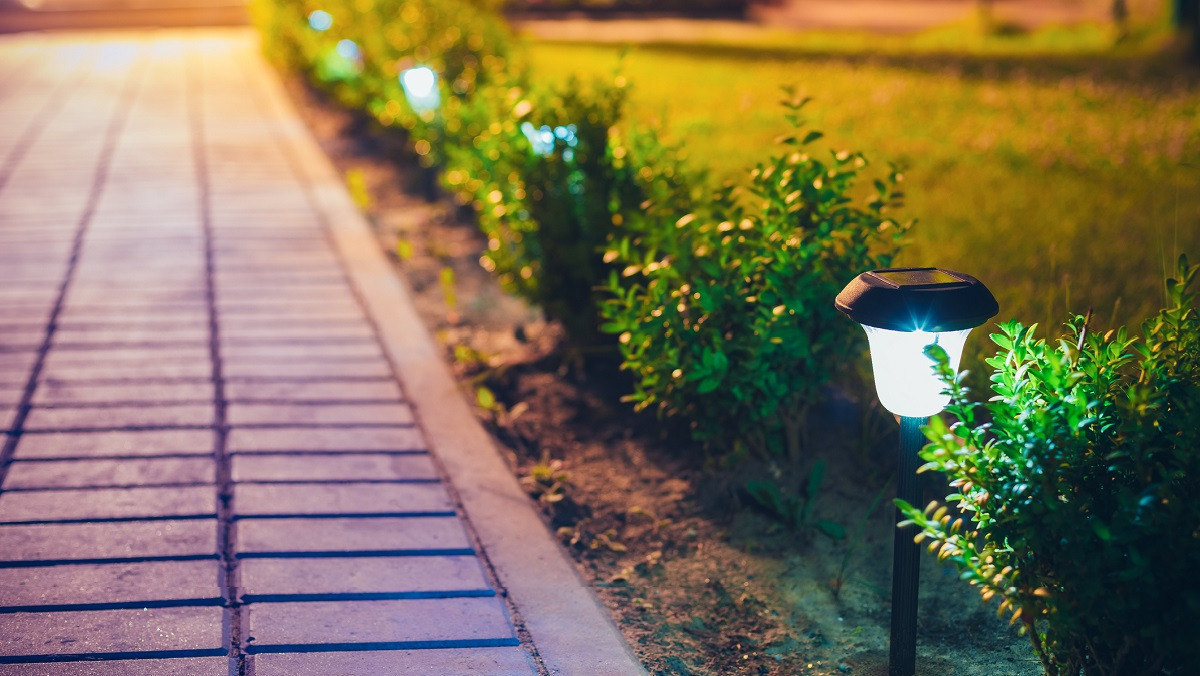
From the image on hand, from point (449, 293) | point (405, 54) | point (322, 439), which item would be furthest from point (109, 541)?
point (405, 54)

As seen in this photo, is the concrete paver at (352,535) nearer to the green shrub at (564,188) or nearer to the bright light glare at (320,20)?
the green shrub at (564,188)

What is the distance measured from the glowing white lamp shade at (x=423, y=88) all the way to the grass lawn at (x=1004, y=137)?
1582 mm

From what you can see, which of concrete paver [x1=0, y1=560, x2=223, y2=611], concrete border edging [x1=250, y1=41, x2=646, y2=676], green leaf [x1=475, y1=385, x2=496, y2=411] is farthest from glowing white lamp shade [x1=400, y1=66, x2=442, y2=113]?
concrete paver [x1=0, y1=560, x2=223, y2=611]

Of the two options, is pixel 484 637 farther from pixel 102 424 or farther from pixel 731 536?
pixel 102 424

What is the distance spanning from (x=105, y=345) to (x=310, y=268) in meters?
1.39

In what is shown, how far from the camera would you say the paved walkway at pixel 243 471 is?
109 inches

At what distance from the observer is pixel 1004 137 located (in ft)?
25.9

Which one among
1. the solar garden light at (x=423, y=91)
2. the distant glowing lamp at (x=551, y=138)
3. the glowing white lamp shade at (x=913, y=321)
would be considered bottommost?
the glowing white lamp shade at (x=913, y=321)

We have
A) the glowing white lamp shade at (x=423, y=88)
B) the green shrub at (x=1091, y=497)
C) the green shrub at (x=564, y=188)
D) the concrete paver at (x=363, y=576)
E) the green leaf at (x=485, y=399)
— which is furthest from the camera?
the glowing white lamp shade at (x=423, y=88)

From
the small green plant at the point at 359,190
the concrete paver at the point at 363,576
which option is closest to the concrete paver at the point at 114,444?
the concrete paver at the point at 363,576

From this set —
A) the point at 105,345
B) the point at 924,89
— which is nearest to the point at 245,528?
the point at 105,345

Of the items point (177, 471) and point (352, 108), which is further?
point (352, 108)

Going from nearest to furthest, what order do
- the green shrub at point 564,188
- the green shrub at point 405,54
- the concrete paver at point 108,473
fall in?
the concrete paver at point 108,473 → the green shrub at point 564,188 → the green shrub at point 405,54

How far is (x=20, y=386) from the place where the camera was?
4.17 meters
